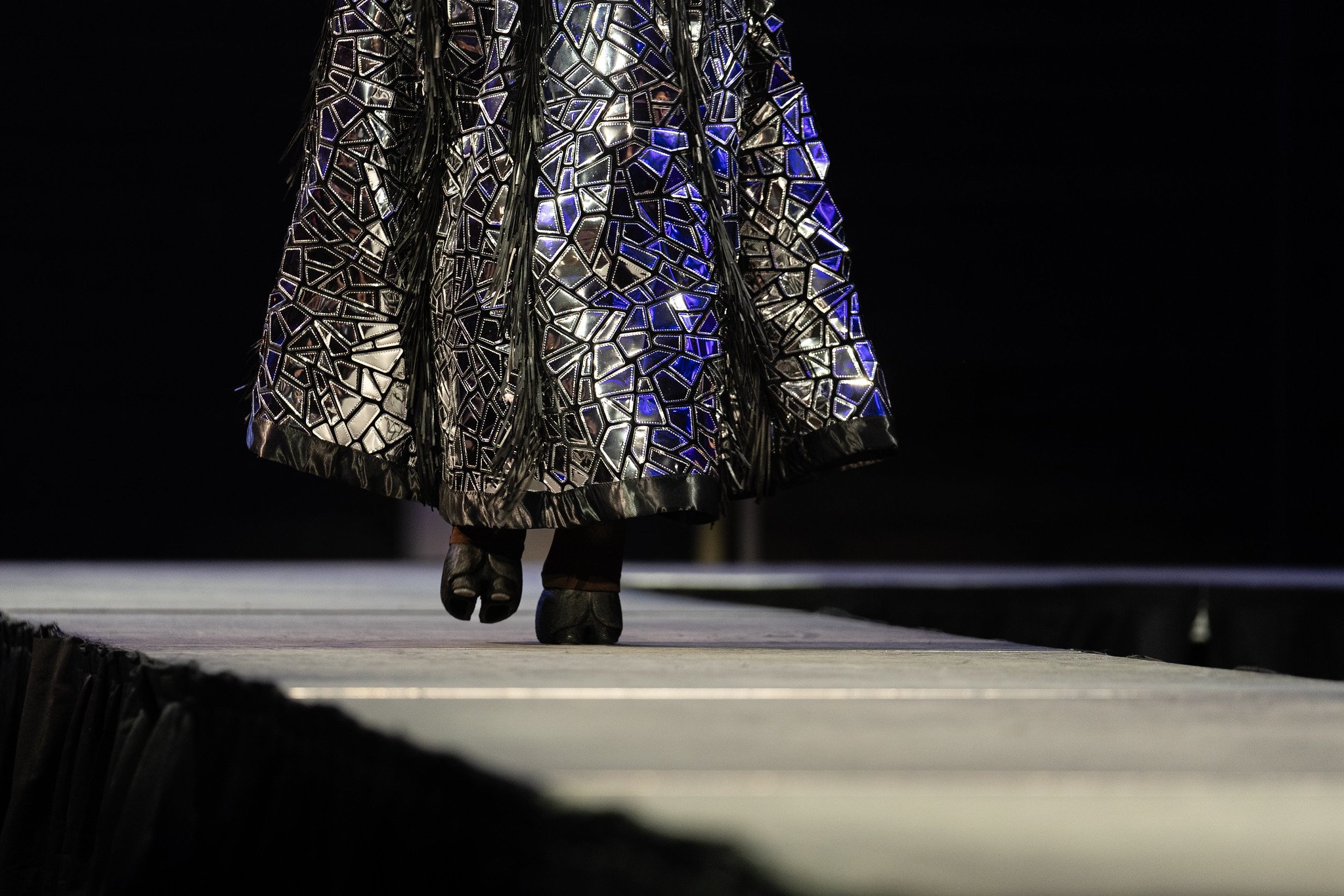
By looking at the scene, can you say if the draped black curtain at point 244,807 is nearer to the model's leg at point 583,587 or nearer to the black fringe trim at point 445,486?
the black fringe trim at point 445,486

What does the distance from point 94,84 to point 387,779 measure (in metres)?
4.83

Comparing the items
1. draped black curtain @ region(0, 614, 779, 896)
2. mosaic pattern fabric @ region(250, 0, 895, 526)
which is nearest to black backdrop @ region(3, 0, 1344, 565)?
mosaic pattern fabric @ region(250, 0, 895, 526)

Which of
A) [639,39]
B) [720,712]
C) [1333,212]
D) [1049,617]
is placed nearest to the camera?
[720,712]

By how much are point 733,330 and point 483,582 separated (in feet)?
1.09

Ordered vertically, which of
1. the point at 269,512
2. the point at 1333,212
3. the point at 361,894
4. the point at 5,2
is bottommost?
the point at 361,894

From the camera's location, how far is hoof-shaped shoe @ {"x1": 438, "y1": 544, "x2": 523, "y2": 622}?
5.31 feet

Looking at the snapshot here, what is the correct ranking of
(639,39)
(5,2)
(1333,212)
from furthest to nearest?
1. (1333,212)
2. (5,2)
3. (639,39)

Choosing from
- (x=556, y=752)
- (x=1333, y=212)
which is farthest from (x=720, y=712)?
(x=1333, y=212)

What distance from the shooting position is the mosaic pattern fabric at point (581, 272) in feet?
4.98

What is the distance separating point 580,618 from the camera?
160 cm

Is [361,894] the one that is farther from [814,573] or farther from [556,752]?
[814,573]

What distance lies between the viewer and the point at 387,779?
0.76 m

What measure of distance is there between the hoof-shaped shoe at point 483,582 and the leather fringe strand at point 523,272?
0.11m

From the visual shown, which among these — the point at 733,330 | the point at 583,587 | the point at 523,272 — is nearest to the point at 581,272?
the point at 523,272
